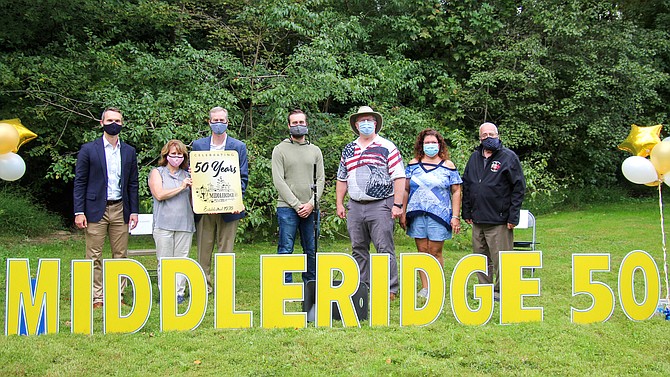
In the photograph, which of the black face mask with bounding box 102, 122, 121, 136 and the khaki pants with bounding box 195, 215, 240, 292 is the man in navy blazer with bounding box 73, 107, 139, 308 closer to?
the black face mask with bounding box 102, 122, 121, 136

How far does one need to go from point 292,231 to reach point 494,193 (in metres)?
→ 1.94

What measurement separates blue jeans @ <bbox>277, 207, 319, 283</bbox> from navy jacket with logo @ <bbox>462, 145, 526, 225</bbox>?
1.60 m

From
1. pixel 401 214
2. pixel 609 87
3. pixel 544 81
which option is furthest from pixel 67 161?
pixel 609 87

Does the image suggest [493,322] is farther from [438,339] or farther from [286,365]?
A: [286,365]

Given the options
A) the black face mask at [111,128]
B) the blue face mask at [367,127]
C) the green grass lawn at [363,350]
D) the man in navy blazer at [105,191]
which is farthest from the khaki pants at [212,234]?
the blue face mask at [367,127]

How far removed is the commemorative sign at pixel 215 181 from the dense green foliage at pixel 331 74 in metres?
3.86

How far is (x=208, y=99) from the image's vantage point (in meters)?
10.4

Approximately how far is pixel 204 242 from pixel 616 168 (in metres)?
15.0

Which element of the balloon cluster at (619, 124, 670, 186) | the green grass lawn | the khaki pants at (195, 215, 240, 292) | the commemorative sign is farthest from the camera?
the khaki pants at (195, 215, 240, 292)

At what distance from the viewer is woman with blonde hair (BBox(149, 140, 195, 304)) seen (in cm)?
624

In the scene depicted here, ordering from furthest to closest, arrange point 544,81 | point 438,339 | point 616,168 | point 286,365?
point 616,168 < point 544,81 < point 438,339 < point 286,365

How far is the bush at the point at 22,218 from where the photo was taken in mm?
12664

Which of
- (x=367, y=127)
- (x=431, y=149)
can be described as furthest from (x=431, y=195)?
(x=367, y=127)

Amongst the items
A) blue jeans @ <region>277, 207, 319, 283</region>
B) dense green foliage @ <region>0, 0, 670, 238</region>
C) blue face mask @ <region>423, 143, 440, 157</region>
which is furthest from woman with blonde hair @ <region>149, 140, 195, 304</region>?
dense green foliage @ <region>0, 0, 670, 238</region>
